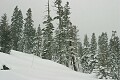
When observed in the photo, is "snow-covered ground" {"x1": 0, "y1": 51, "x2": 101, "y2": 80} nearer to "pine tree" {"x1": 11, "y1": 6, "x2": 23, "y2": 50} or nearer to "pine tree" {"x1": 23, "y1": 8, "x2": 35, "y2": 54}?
"pine tree" {"x1": 11, "y1": 6, "x2": 23, "y2": 50}

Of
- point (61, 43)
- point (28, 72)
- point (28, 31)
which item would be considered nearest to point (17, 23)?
point (28, 31)

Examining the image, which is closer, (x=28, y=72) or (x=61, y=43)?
(x=28, y=72)

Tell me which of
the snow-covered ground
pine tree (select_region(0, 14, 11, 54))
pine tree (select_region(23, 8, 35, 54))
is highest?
pine tree (select_region(23, 8, 35, 54))

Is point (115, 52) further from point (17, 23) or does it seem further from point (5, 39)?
point (5, 39)

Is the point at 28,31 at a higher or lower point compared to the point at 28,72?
higher

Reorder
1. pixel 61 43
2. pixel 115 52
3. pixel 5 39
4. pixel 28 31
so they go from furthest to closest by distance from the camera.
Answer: pixel 28 31 → pixel 115 52 → pixel 61 43 → pixel 5 39

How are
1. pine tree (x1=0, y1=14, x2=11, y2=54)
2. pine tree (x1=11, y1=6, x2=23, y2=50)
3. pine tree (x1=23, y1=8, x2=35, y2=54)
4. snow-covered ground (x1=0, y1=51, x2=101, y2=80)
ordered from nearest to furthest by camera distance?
snow-covered ground (x1=0, y1=51, x2=101, y2=80), pine tree (x1=0, y1=14, x2=11, y2=54), pine tree (x1=11, y1=6, x2=23, y2=50), pine tree (x1=23, y1=8, x2=35, y2=54)

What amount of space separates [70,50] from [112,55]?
17.6 metres

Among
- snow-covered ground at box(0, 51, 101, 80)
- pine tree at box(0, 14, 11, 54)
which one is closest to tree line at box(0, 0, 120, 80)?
pine tree at box(0, 14, 11, 54)

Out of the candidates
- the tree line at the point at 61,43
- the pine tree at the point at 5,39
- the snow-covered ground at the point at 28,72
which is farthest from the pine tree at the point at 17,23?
the snow-covered ground at the point at 28,72

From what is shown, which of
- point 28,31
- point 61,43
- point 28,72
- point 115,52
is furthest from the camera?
point 28,31

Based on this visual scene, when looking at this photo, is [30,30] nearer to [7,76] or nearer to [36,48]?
[36,48]

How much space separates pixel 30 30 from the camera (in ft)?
177

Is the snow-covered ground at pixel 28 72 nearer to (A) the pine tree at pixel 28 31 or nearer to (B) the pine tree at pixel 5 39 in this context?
(B) the pine tree at pixel 5 39
